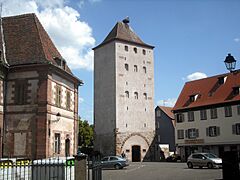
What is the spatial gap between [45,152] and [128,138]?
3102cm

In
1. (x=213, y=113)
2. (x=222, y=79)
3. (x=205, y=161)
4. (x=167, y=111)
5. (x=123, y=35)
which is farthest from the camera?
(x=167, y=111)

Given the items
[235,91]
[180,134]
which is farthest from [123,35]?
[235,91]

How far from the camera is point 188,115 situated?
53.2m

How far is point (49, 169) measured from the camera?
36.6 feet

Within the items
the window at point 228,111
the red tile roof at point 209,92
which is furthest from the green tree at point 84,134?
the window at point 228,111

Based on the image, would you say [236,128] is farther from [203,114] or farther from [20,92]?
[20,92]

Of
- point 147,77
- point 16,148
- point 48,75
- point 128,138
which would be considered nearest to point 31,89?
point 48,75

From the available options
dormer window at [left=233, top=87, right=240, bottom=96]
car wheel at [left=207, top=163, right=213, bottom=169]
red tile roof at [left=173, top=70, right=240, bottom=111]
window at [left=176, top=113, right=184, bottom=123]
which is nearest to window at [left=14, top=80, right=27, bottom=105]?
car wheel at [left=207, top=163, right=213, bottom=169]

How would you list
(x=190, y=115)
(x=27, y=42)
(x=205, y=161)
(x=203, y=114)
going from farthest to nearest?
(x=190, y=115)
(x=203, y=114)
(x=205, y=161)
(x=27, y=42)

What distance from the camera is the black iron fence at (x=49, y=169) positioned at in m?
10.7

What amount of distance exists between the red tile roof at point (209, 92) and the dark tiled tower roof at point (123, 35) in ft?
38.0

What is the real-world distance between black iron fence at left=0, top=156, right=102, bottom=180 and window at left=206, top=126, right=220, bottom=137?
39.4 metres

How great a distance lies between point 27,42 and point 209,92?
32.9 meters

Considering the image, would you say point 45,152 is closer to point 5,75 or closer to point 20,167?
point 5,75
